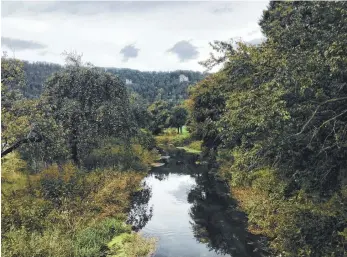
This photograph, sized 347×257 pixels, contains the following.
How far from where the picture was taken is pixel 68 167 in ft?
77.1

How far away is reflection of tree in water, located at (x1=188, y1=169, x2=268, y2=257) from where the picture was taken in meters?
19.8

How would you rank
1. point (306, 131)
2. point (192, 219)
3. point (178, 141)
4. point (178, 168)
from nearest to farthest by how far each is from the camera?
point (306, 131) → point (192, 219) → point (178, 168) → point (178, 141)

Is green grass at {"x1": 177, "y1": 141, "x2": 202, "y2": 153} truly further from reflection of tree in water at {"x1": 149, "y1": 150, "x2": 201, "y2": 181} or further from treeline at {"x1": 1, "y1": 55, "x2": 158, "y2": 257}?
treeline at {"x1": 1, "y1": 55, "x2": 158, "y2": 257}

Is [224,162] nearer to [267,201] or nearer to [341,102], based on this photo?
[267,201]

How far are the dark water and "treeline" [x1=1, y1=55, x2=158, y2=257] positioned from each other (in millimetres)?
1150

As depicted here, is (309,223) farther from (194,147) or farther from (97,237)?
(194,147)

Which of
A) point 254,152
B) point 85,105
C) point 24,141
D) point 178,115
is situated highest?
point 178,115

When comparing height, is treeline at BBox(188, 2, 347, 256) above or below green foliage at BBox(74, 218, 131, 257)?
above

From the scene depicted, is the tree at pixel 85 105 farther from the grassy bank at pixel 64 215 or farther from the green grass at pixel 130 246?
the green grass at pixel 130 246

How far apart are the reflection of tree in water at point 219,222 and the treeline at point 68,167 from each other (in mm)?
3672

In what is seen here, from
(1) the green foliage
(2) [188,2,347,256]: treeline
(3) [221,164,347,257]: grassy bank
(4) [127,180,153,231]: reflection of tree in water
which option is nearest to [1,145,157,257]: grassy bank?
(1) the green foliage

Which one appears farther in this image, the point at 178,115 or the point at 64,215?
the point at 178,115

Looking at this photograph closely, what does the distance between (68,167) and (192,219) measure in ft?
28.5

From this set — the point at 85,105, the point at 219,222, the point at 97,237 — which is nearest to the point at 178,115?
the point at 85,105
